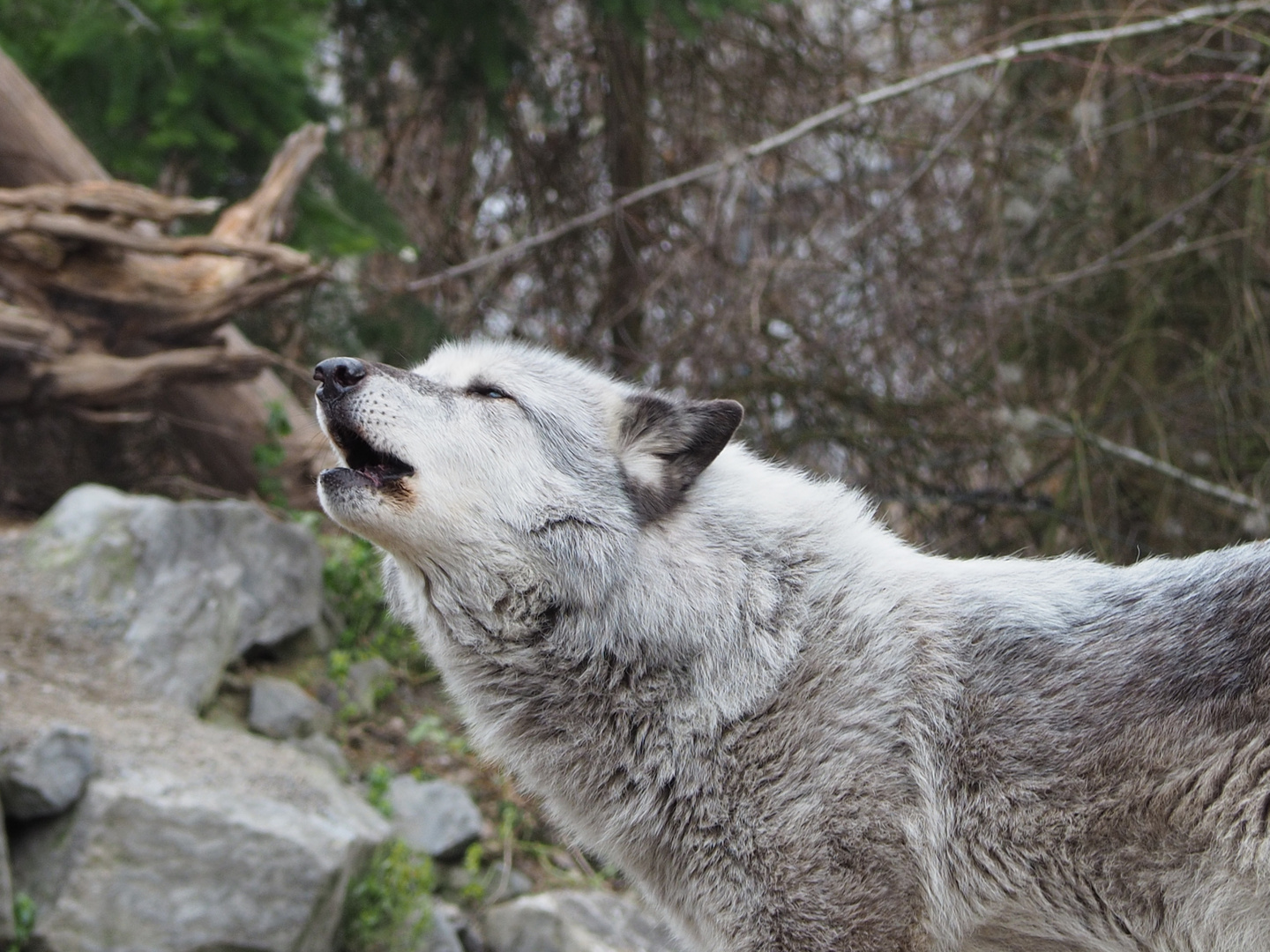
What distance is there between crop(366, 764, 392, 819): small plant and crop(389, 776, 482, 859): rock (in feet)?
0.23

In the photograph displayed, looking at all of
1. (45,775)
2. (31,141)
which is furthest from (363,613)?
(31,141)

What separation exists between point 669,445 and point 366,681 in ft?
11.1

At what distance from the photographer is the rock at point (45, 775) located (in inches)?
156

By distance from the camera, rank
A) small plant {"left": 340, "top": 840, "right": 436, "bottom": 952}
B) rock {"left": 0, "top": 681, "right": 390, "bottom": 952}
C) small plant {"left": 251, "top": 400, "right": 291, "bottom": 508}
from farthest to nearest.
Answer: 1. small plant {"left": 251, "top": 400, "right": 291, "bottom": 508}
2. small plant {"left": 340, "top": 840, "right": 436, "bottom": 952}
3. rock {"left": 0, "top": 681, "right": 390, "bottom": 952}

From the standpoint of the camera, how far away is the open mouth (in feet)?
9.50

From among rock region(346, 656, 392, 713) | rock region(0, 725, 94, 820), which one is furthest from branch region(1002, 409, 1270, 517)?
rock region(0, 725, 94, 820)

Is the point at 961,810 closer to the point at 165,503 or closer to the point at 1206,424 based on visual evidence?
the point at 165,503

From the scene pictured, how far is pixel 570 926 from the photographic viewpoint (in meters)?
4.69

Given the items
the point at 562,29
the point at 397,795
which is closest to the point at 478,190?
the point at 562,29

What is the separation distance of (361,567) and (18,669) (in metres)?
1.88

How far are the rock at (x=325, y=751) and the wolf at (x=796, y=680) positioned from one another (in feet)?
7.16

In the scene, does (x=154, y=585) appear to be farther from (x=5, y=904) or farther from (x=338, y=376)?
(x=338, y=376)

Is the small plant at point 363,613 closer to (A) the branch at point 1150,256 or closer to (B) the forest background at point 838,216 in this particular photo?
(B) the forest background at point 838,216

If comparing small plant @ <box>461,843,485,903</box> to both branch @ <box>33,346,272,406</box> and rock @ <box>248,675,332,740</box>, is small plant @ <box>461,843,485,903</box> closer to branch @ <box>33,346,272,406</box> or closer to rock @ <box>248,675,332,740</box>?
rock @ <box>248,675,332,740</box>
